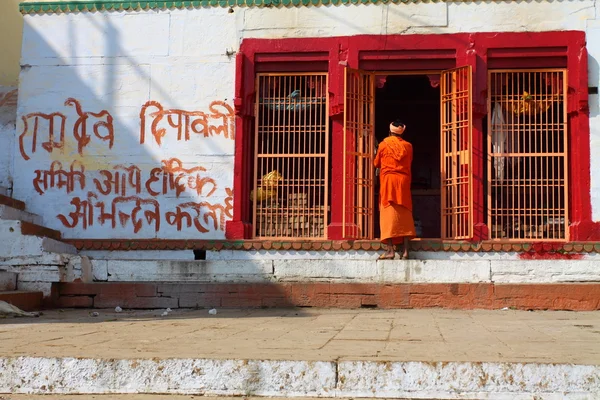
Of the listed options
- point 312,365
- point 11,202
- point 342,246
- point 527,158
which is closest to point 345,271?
point 342,246

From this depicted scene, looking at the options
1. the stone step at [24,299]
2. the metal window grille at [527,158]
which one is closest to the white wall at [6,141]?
the stone step at [24,299]

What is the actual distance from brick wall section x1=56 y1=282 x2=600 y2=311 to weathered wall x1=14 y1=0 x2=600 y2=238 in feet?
3.21

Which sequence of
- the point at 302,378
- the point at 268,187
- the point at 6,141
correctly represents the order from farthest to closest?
the point at 6,141
the point at 268,187
the point at 302,378

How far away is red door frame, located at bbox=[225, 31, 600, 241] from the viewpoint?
10422mm

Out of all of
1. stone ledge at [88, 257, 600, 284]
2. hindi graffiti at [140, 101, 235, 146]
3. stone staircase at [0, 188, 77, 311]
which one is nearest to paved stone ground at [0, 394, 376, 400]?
stone staircase at [0, 188, 77, 311]

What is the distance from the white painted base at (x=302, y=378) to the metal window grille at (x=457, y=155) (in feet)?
19.2

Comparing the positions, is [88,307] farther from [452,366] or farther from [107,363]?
[452,366]

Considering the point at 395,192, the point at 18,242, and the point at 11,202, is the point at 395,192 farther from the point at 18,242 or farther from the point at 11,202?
the point at 11,202

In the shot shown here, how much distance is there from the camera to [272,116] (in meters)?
11.2

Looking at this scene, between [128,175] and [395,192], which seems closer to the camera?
[395,192]

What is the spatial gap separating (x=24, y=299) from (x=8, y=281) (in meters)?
0.55

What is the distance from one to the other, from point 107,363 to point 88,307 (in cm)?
559

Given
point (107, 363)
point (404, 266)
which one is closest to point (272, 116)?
point (404, 266)

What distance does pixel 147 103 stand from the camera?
11164 mm
